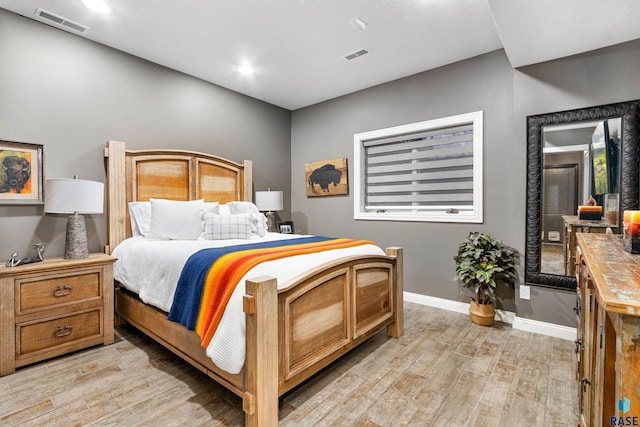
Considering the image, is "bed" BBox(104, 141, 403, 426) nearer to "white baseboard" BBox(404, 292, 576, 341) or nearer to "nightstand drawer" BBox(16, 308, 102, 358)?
"nightstand drawer" BBox(16, 308, 102, 358)

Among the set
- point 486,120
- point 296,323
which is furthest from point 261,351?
point 486,120

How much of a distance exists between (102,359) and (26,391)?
44cm

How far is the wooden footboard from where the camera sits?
1472 mm

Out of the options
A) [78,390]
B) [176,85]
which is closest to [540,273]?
[78,390]

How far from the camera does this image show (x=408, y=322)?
3031 millimetres

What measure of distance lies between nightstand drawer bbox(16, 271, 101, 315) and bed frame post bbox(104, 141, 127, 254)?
A: 582mm

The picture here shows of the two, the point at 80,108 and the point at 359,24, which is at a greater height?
the point at 359,24

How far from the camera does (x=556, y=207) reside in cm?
267

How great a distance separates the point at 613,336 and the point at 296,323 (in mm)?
1329

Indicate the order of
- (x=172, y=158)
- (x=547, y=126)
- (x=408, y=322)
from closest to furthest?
(x=547, y=126) < (x=408, y=322) < (x=172, y=158)

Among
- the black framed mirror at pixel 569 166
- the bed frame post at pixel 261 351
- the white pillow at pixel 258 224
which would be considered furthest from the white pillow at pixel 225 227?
the black framed mirror at pixel 569 166

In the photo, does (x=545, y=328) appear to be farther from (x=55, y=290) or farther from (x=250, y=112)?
(x=250, y=112)

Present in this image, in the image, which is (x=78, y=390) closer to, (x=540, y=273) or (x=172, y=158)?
(x=172, y=158)

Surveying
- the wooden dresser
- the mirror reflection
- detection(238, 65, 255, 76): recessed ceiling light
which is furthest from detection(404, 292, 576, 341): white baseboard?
detection(238, 65, 255, 76): recessed ceiling light
